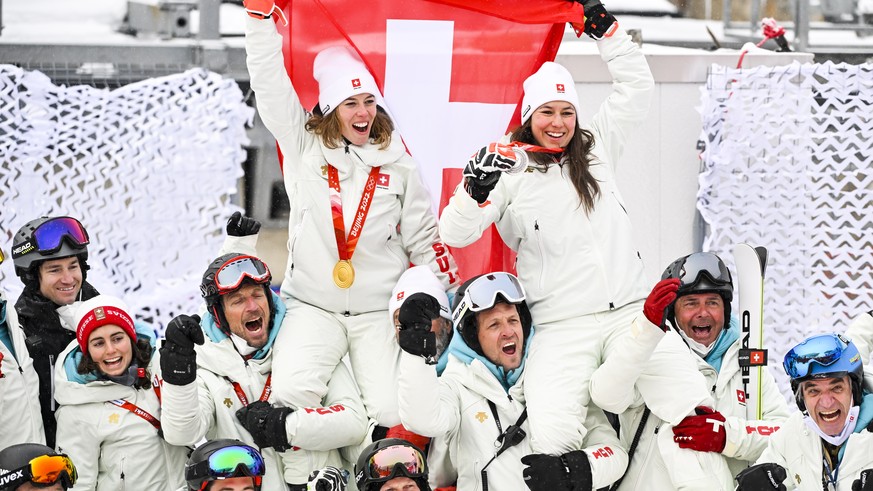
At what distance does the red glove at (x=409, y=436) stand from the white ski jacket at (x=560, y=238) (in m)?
0.74

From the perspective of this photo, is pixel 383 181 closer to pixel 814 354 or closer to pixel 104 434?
pixel 104 434

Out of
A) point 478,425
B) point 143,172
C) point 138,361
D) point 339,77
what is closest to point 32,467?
point 138,361

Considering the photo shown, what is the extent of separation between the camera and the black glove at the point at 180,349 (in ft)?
17.3

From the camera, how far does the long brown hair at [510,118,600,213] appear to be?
5.78 meters

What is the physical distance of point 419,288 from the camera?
18.6 ft

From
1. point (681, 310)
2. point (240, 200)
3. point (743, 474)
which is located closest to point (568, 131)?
point (681, 310)

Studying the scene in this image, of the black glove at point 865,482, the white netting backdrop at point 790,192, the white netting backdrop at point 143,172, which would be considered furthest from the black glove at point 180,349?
the white netting backdrop at point 790,192

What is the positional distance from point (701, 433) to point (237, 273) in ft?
6.90

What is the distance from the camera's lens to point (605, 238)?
5773 millimetres

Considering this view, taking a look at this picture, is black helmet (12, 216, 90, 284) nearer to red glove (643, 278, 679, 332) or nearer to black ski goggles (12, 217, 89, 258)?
black ski goggles (12, 217, 89, 258)

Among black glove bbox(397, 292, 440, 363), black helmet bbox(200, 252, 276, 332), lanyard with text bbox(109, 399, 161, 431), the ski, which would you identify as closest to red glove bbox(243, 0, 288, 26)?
black helmet bbox(200, 252, 276, 332)

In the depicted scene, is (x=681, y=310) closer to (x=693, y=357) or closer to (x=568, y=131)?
(x=693, y=357)

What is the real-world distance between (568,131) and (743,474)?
1707 mm

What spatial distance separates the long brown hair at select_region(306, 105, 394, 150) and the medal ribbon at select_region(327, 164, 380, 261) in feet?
0.42
